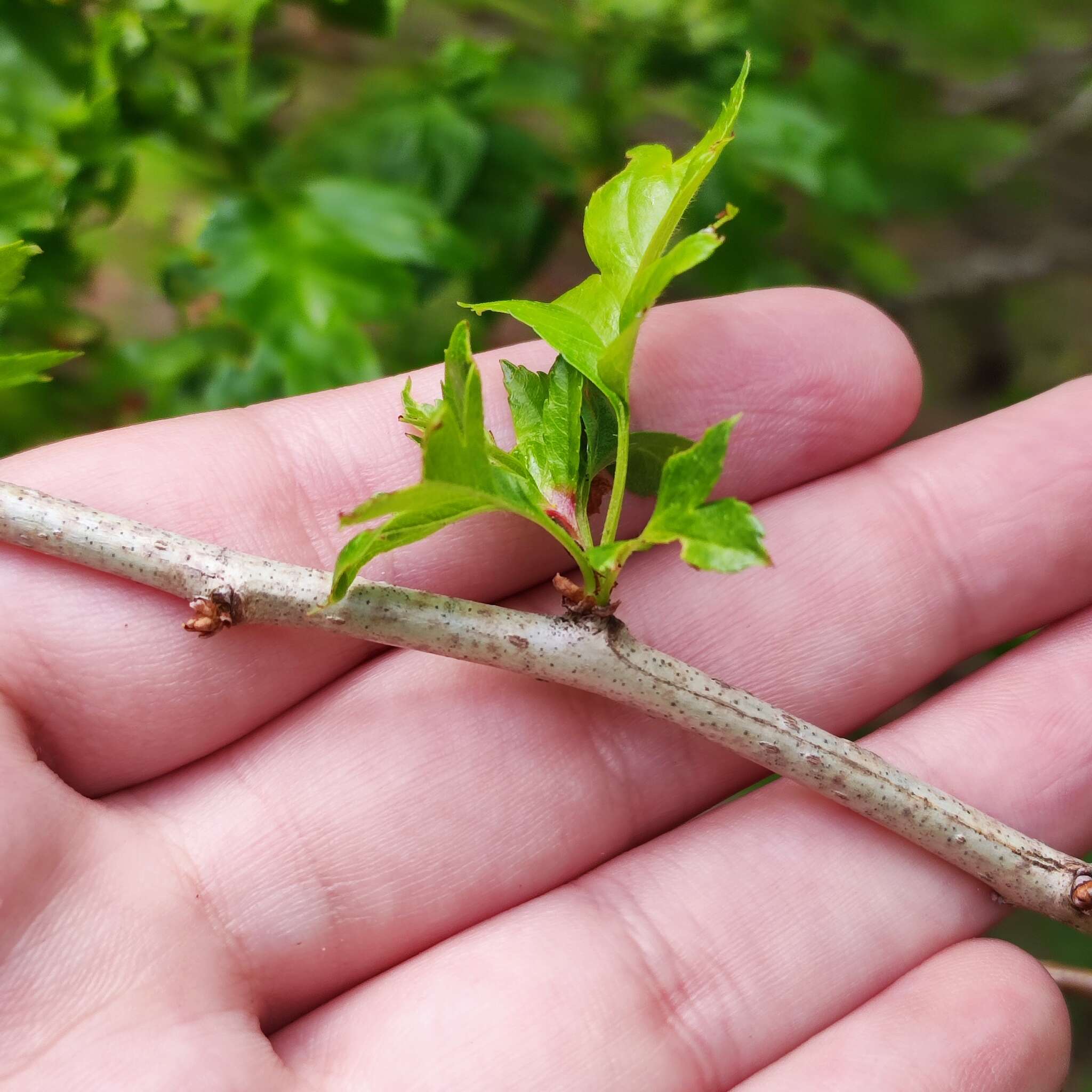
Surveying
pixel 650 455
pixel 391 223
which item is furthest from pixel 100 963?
pixel 391 223

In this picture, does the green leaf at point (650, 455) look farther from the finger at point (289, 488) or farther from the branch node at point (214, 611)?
the branch node at point (214, 611)

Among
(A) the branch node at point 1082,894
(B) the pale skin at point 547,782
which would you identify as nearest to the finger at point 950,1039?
(B) the pale skin at point 547,782

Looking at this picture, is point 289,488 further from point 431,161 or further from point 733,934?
point 733,934

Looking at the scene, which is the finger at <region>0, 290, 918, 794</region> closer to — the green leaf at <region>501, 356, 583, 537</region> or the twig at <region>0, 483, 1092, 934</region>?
the twig at <region>0, 483, 1092, 934</region>

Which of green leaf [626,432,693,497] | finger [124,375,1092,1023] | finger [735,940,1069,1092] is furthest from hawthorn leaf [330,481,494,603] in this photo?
finger [735,940,1069,1092]

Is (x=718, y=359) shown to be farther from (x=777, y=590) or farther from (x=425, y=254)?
(x=425, y=254)

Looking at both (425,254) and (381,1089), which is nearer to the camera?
(381,1089)

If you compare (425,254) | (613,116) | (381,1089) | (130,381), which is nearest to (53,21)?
(130,381)
